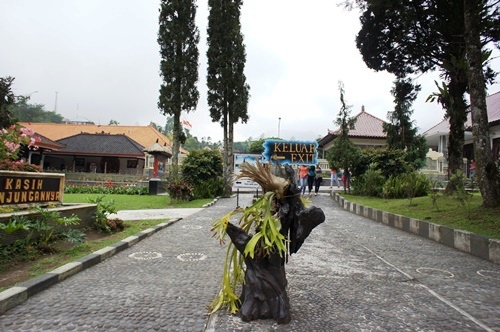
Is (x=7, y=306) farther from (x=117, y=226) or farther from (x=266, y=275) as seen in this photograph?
(x=117, y=226)

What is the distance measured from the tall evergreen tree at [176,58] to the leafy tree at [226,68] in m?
1.13

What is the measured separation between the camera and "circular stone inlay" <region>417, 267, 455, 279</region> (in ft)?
14.5

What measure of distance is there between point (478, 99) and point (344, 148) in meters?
8.32

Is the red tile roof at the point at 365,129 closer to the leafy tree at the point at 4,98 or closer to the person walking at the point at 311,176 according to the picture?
the person walking at the point at 311,176

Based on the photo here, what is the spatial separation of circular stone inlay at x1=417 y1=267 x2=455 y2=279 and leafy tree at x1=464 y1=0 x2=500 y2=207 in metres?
3.56

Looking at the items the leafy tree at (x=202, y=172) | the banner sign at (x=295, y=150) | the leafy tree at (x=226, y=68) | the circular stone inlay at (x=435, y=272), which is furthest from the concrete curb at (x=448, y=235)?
the leafy tree at (x=226, y=68)

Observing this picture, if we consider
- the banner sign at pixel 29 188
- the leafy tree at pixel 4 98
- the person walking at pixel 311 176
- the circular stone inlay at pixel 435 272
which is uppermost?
the leafy tree at pixel 4 98

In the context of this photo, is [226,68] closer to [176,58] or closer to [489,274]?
[176,58]

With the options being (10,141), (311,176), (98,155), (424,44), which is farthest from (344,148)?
(98,155)

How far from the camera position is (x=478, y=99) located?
7543 mm

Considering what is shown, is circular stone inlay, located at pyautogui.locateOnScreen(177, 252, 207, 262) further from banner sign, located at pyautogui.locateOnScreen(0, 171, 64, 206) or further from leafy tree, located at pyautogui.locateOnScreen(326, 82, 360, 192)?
leafy tree, located at pyautogui.locateOnScreen(326, 82, 360, 192)

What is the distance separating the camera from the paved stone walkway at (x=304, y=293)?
9.30 ft

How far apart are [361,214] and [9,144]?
9581mm

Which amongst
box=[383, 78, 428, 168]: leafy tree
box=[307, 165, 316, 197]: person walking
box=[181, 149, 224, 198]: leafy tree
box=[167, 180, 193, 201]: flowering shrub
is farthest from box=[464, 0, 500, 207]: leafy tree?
box=[383, 78, 428, 168]: leafy tree
